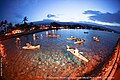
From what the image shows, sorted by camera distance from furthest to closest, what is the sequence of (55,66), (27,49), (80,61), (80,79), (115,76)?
(27,49) → (80,61) → (55,66) → (80,79) → (115,76)

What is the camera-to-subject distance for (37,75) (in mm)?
17750

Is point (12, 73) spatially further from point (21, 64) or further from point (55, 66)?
point (55, 66)

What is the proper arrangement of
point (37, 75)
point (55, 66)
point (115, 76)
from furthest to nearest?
point (55, 66)
point (37, 75)
point (115, 76)

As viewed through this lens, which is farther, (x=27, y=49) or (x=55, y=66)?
(x=27, y=49)

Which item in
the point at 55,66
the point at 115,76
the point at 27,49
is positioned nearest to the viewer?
the point at 115,76

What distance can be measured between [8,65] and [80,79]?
10.7 m

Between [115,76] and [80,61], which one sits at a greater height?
[115,76]

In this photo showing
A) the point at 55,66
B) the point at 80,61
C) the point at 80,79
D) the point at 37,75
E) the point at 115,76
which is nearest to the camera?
the point at 115,76

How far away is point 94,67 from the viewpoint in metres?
21.5

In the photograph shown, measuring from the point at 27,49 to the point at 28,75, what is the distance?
56.2ft

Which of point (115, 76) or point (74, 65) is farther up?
point (115, 76)

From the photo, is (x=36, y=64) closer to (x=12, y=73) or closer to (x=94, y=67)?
(x=12, y=73)

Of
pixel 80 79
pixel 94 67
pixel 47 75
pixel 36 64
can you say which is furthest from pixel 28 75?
pixel 94 67

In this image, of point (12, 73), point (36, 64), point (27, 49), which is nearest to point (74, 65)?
point (36, 64)
